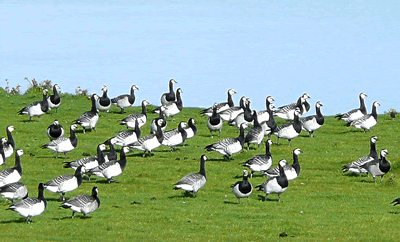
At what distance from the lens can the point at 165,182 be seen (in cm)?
3031

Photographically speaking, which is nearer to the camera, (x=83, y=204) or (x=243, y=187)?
(x=83, y=204)

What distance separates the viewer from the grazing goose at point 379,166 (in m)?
29.9

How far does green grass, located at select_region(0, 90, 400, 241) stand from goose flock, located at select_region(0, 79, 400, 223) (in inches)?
24.5

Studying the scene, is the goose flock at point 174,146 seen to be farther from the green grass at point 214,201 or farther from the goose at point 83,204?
the green grass at point 214,201

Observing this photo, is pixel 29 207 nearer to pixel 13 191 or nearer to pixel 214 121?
pixel 13 191

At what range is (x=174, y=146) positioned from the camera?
129ft

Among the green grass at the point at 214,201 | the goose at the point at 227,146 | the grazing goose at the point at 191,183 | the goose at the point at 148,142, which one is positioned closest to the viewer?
the green grass at the point at 214,201

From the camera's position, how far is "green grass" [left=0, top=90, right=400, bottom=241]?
2158cm

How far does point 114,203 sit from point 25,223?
426 centimetres

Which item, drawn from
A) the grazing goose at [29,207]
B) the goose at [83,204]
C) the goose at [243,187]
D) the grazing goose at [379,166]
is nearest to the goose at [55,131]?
the goose at [83,204]

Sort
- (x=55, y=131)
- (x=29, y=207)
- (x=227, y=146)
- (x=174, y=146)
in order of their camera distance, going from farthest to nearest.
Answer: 1. (x=174, y=146)
2. (x=55, y=131)
3. (x=227, y=146)
4. (x=29, y=207)

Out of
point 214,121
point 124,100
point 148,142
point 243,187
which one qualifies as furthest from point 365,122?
point 243,187

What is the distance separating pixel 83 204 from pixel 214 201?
236 inches

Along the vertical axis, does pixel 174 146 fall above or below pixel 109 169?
below
